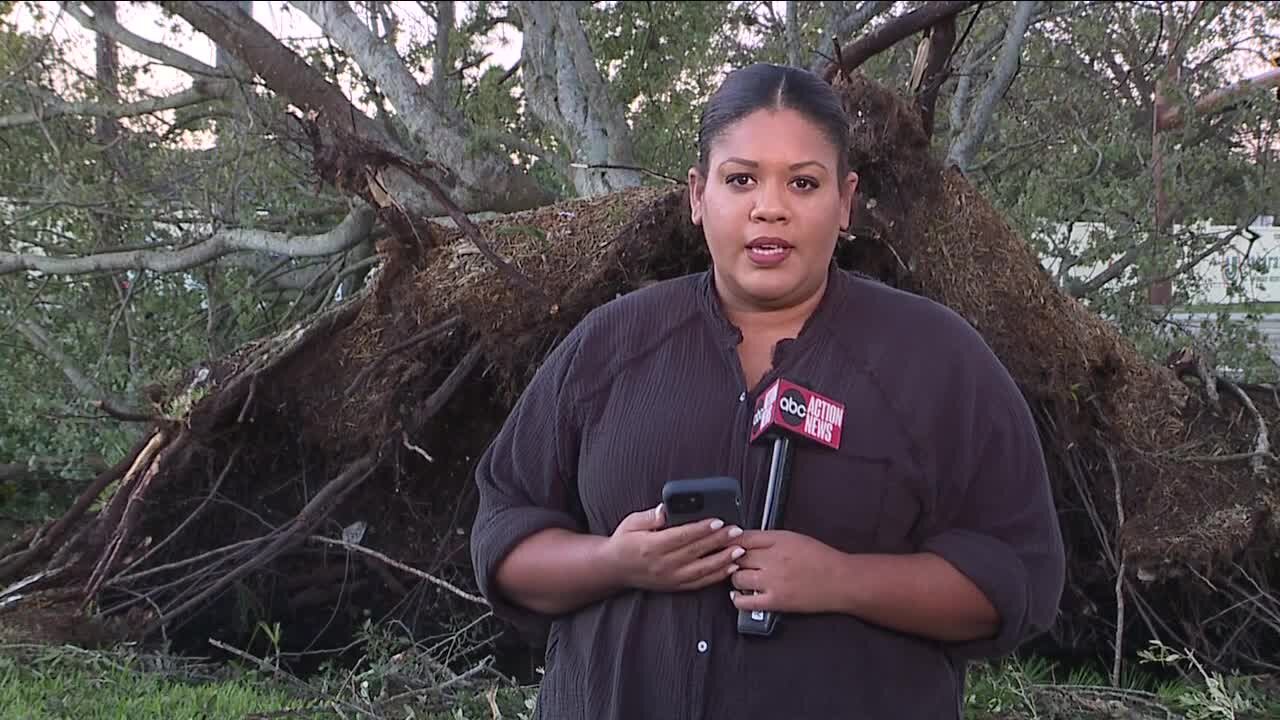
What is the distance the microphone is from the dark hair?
0.44 m

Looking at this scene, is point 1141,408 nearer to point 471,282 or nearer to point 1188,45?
point 471,282

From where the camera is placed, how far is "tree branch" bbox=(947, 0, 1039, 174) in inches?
324

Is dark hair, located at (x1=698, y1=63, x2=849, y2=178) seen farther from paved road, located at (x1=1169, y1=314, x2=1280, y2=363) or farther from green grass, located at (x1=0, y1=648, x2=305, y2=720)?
paved road, located at (x1=1169, y1=314, x2=1280, y2=363)

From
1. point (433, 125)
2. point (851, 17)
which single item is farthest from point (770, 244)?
point (851, 17)

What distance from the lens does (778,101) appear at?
6.48 ft

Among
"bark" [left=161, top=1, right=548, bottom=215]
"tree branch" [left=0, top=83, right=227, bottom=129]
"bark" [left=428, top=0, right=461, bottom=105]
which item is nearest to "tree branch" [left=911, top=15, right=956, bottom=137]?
"bark" [left=161, top=1, right=548, bottom=215]

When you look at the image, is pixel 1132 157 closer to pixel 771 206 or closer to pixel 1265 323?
pixel 1265 323

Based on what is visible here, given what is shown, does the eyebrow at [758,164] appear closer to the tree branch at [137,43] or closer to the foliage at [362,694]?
the foliage at [362,694]

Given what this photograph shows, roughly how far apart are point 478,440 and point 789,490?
3949mm

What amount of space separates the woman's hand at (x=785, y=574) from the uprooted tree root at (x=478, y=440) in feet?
9.65

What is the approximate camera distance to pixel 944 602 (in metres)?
1.83

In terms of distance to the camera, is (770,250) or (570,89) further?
(570,89)

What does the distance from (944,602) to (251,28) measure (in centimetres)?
832

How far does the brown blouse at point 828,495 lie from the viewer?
1823 millimetres
